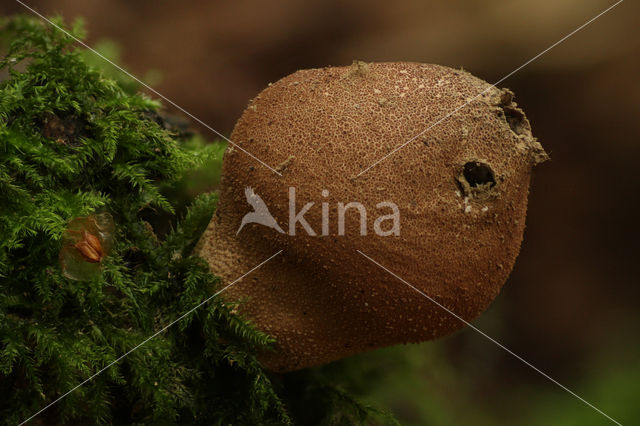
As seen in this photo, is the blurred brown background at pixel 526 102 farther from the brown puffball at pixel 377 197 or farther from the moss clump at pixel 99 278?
the brown puffball at pixel 377 197

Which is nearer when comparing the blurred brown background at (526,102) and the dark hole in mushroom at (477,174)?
the dark hole in mushroom at (477,174)

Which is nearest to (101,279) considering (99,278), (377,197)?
(99,278)

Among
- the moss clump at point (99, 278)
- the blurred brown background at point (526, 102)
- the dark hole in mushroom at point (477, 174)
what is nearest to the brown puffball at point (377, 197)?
the dark hole in mushroom at point (477, 174)

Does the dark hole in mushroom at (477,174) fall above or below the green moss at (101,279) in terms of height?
above

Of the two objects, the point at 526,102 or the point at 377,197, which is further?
the point at 526,102

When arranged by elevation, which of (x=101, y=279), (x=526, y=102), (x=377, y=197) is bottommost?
(x=101, y=279)

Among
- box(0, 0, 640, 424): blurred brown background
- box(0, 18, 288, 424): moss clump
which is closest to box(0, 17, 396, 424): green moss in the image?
box(0, 18, 288, 424): moss clump

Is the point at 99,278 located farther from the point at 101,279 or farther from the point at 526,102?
the point at 526,102
